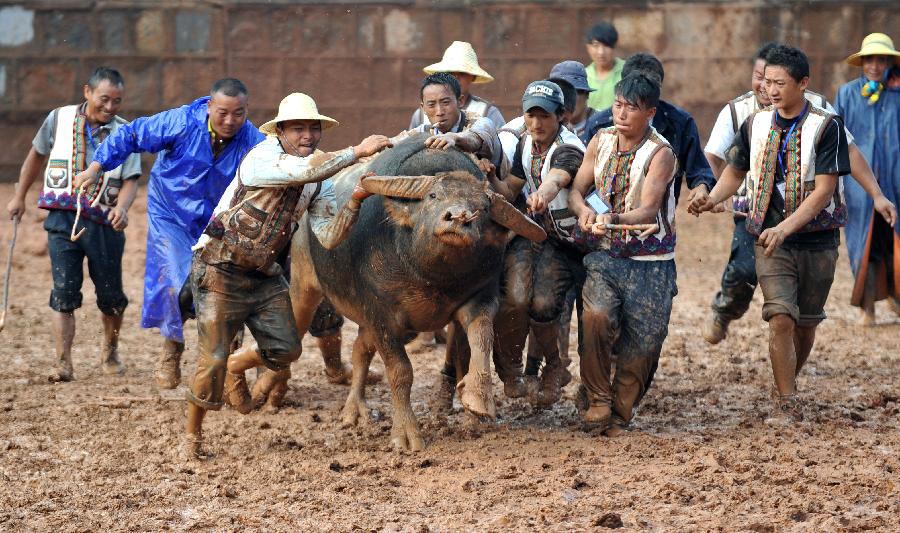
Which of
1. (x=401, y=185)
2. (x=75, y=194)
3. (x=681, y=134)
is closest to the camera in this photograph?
(x=401, y=185)

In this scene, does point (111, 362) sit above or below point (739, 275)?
below

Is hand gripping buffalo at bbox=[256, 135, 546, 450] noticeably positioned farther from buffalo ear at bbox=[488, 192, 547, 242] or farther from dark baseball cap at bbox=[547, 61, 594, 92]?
dark baseball cap at bbox=[547, 61, 594, 92]

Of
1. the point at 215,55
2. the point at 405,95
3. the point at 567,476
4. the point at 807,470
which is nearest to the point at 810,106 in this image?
the point at 807,470

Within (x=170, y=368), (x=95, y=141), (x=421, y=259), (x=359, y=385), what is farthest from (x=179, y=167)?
(x=421, y=259)

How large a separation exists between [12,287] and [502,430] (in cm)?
652

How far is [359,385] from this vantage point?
7.72 meters

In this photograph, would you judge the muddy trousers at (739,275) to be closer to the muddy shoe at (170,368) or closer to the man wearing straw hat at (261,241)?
the man wearing straw hat at (261,241)

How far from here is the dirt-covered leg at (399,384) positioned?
22.7 feet

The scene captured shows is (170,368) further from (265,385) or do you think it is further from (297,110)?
(297,110)

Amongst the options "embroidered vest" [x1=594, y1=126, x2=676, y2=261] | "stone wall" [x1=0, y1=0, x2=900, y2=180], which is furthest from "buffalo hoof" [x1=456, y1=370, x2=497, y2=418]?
"stone wall" [x1=0, y1=0, x2=900, y2=180]

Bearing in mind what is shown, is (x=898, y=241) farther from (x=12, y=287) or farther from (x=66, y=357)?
(x=12, y=287)

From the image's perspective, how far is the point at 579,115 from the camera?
818 centimetres

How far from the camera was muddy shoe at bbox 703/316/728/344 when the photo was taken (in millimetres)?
9078

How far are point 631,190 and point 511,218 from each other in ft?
2.23
